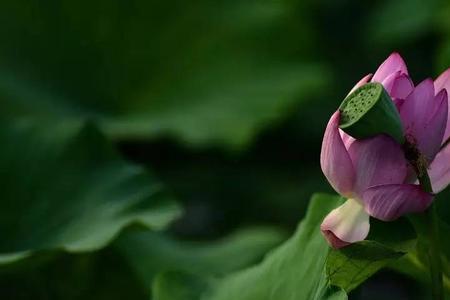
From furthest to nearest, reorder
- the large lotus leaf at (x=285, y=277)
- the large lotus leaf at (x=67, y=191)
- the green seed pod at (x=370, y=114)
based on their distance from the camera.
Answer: the large lotus leaf at (x=67, y=191) → the large lotus leaf at (x=285, y=277) → the green seed pod at (x=370, y=114)

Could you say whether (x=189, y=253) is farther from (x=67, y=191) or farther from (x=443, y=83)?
(x=443, y=83)

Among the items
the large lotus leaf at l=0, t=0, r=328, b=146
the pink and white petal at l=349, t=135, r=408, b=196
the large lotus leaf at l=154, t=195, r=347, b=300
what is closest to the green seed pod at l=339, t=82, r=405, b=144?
the pink and white petal at l=349, t=135, r=408, b=196

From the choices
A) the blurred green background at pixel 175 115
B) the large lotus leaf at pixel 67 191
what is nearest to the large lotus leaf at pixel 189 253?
the blurred green background at pixel 175 115

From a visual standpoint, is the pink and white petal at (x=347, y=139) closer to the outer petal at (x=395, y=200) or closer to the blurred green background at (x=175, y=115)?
the outer petal at (x=395, y=200)

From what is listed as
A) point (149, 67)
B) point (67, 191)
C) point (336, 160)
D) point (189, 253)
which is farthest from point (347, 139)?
point (149, 67)

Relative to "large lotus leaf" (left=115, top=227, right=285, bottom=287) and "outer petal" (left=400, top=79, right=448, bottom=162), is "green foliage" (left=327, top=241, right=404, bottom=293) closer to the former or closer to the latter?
"outer petal" (left=400, top=79, right=448, bottom=162)

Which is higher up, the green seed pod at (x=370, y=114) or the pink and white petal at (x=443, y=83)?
the green seed pod at (x=370, y=114)

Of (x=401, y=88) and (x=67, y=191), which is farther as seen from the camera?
(x=67, y=191)
